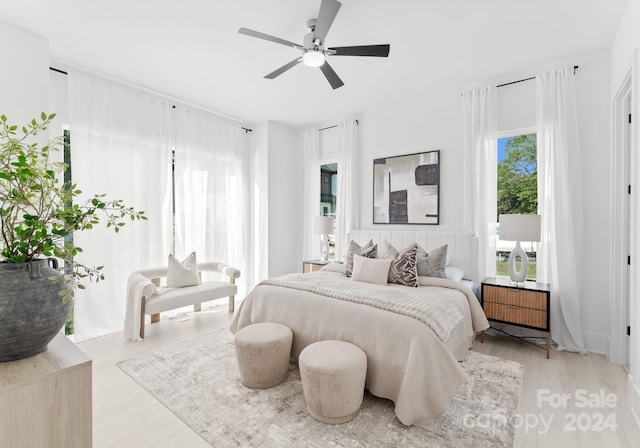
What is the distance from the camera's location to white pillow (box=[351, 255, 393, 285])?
323cm

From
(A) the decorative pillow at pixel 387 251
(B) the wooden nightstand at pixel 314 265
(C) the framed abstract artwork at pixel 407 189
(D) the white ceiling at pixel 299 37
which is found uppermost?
(D) the white ceiling at pixel 299 37

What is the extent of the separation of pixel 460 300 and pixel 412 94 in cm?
273

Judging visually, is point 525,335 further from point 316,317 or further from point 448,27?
point 448,27

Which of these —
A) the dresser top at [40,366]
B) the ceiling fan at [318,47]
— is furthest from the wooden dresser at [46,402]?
the ceiling fan at [318,47]

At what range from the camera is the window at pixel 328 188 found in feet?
17.9

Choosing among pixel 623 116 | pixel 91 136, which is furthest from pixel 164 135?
pixel 623 116

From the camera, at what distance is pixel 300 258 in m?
5.74

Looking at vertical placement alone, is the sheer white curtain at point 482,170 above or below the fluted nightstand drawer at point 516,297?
above

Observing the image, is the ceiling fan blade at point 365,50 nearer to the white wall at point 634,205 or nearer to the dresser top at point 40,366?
the white wall at point 634,205

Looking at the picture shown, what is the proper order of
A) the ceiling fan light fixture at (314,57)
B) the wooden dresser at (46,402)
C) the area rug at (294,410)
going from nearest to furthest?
the wooden dresser at (46,402) → the area rug at (294,410) → the ceiling fan light fixture at (314,57)

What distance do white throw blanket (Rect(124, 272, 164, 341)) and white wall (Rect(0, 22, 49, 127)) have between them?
1800 mm

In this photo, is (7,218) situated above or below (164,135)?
below

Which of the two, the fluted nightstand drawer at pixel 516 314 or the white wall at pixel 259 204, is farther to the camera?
the white wall at pixel 259 204

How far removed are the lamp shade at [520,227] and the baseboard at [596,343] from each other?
1124 mm
